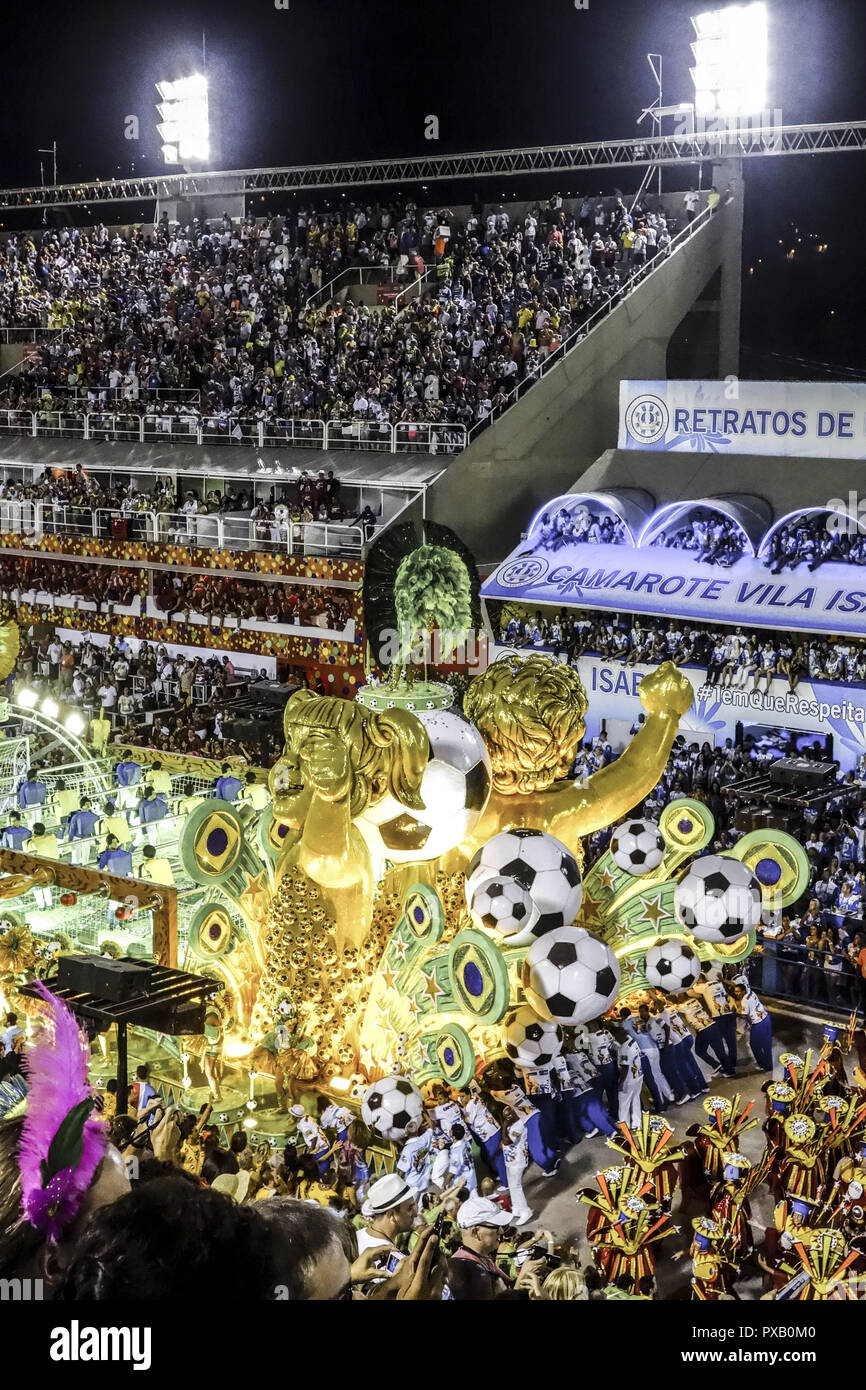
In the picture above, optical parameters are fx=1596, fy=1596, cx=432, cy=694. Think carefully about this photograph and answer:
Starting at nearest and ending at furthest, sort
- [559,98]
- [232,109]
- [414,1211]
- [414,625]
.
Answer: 1. [414,1211]
2. [414,625]
3. [559,98]
4. [232,109]

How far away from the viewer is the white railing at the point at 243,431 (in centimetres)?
2539

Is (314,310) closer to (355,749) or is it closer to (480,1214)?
(355,749)

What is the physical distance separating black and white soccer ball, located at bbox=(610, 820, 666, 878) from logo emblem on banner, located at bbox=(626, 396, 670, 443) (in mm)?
9887

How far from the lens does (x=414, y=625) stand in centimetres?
1597

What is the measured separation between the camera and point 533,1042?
1241cm

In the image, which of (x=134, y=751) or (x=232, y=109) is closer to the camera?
(x=134, y=751)

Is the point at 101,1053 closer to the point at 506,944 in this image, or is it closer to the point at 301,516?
the point at 506,944

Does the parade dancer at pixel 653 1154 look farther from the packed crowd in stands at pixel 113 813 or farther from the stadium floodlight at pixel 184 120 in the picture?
the stadium floodlight at pixel 184 120

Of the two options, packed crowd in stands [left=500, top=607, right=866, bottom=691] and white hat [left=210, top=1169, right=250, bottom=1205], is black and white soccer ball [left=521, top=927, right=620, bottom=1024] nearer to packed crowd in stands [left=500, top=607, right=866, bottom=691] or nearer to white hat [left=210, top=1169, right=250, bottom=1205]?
white hat [left=210, top=1169, right=250, bottom=1205]

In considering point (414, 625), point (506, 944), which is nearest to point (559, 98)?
point (414, 625)

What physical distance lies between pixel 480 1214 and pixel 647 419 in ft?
50.4

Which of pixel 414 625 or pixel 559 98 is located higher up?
pixel 559 98

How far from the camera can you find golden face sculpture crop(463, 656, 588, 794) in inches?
524

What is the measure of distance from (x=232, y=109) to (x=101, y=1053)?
947 inches
